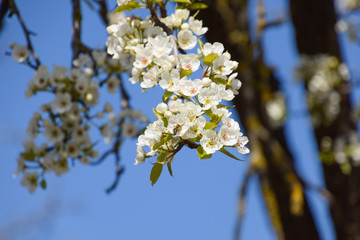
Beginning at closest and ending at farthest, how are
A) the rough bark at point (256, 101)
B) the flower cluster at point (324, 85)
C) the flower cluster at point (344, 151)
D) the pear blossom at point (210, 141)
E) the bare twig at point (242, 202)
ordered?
the pear blossom at point (210, 141) → the bare twig at point (242, 202) → the rough bark at point (256, 101) → the flower cluster at point (344, 151) → the flower cluster at point (324, 85)

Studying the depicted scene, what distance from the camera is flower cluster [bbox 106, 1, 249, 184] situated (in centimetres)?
88

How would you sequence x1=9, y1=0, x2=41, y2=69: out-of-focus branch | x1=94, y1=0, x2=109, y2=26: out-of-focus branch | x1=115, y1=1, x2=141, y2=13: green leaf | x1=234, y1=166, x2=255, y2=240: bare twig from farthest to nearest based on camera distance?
x1=234, y1=166, x2=255, y2=240: bare twig
x1=94, y1=0, x2=109, y2=26: out-of-focus branch
x1=9, y1=0, x2=41, y2=69: out-of-focus branch
x1=115, y1=1, x2=141, y2=13: green leaf

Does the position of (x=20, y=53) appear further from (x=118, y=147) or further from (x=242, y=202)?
(x=242, y=202)

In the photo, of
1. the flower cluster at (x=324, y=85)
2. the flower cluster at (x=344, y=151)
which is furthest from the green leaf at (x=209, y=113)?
the flower cluster at (x=324, y=85)

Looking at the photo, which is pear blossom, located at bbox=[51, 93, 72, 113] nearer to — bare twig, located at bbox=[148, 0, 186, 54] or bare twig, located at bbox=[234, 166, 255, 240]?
bare twig, located at bbox=[148, 0, 186, 54]

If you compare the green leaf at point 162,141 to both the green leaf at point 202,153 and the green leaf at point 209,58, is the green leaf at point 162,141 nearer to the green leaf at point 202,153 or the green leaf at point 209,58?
the green leaf at point 202,153

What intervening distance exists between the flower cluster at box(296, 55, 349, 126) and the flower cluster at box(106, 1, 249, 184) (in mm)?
2732

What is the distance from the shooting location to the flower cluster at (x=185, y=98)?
0.88 metres

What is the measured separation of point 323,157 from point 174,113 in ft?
9.55

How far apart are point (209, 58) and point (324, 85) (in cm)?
290

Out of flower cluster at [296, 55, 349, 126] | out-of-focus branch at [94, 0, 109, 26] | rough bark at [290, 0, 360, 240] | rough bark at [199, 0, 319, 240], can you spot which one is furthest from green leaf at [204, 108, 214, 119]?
flower cluster at [296, 55, 349, 126]

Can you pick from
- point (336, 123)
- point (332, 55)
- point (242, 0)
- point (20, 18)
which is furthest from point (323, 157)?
point (20, 18)

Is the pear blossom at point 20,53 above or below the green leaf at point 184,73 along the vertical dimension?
above

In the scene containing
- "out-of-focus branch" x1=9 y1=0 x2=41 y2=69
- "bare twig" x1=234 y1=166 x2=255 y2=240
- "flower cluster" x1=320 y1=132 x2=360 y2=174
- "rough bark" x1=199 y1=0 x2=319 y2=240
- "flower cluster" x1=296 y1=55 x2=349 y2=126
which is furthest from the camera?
"flower cluster" x1=296 y1=55 x2=349 y2=126
